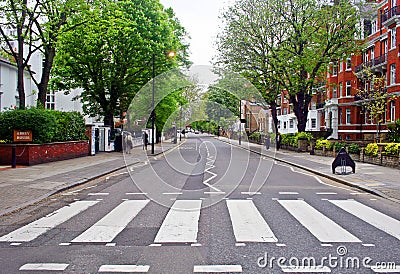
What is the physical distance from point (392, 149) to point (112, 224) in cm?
1657

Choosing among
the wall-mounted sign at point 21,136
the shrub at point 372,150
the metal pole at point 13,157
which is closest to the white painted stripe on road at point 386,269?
the metal pole at point 13,157

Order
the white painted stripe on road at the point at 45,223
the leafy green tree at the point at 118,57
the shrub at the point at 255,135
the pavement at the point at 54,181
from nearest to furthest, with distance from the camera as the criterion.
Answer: the white painted stripe on road at the point at 45,223
the pavement at the point at 54,181
the leafy green tree at the point at 118,57
the shrub at the point at 255,135

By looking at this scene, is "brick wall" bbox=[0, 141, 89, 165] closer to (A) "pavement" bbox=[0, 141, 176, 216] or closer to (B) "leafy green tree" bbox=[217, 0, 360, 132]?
(A) "pavement" bbox=[0, 141, 176, 216]

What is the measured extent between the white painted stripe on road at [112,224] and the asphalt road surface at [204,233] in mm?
→ 18

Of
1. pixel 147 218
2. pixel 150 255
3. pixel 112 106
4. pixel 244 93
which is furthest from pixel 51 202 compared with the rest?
pixel 244 93

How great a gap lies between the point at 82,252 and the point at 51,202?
5200mm

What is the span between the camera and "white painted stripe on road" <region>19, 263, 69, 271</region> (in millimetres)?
5441

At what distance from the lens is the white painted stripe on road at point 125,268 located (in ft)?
17.5

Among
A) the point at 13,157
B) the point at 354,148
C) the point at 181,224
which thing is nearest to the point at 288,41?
the point at 354,148

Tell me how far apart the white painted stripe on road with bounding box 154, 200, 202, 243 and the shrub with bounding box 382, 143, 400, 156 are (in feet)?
43.6

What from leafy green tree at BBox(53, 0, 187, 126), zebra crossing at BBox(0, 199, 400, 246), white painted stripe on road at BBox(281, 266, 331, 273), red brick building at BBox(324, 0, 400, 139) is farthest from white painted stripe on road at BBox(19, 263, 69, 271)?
red brick building at BBox(324, 0, 400, 139)

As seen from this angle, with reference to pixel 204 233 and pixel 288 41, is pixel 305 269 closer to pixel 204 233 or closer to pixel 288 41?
pixel 204 233

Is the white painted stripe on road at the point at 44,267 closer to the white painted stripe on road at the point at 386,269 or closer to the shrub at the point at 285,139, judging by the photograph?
the white painted stripe on road at the point at 386,269

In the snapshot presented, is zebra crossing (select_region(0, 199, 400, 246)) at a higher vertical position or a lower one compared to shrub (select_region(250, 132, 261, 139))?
lower
